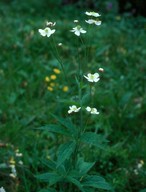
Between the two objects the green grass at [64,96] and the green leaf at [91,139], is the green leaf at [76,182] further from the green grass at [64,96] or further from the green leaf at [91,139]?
the green grass at [64,96]

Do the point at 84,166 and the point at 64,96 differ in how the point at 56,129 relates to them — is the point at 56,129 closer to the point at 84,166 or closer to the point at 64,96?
the point at 84,166

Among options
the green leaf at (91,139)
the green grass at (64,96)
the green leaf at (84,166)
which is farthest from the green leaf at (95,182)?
the green grass at (64,96)

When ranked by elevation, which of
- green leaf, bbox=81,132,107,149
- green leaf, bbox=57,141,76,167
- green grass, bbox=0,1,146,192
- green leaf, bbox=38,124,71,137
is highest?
green leaf, bbox=38,124,71,137

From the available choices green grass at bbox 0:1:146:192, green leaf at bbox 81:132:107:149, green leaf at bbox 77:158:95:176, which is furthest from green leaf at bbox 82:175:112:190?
green grass at bbox 0:1:146:192

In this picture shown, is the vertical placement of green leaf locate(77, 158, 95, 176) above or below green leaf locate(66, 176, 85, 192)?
below

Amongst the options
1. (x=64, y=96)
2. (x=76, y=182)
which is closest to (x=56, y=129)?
(x=76, y=182)

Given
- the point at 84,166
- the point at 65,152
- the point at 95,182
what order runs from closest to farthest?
the point at 65,152 < the point at 95,182 < the point at 84,166

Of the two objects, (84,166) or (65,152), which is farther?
(84,166)

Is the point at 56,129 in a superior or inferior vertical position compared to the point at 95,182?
superior

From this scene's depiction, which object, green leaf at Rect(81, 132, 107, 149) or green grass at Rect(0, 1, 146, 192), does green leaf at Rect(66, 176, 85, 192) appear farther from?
green grass at Rect(0, 1, 146, 192)
